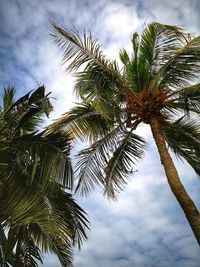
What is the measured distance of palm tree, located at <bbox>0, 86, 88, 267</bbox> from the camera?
708 centimetres

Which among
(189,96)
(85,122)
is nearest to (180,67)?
(189,96)

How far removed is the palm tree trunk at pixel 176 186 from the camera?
815 cm

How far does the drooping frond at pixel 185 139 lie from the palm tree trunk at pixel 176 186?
1145mm

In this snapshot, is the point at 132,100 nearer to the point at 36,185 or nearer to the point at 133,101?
the point at 133,101

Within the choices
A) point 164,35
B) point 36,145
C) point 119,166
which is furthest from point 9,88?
point 164,35

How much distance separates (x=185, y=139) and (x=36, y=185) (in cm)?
565

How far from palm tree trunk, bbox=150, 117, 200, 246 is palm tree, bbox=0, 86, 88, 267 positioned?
219 centimetres

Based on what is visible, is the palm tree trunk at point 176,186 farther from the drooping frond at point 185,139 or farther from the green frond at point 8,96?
the green frond at point 8,96

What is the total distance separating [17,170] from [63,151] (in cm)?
97

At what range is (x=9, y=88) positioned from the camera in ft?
33.7

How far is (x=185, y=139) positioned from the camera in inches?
469

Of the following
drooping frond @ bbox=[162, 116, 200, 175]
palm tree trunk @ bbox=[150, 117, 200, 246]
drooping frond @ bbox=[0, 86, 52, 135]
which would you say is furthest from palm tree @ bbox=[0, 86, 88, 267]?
drooping frond @ bbox=[162, 116, 200, 175]

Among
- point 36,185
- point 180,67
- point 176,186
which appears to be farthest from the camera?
point 180,67

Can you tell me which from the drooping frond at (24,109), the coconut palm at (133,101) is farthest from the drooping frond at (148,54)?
the drooping frond at (24,109)
